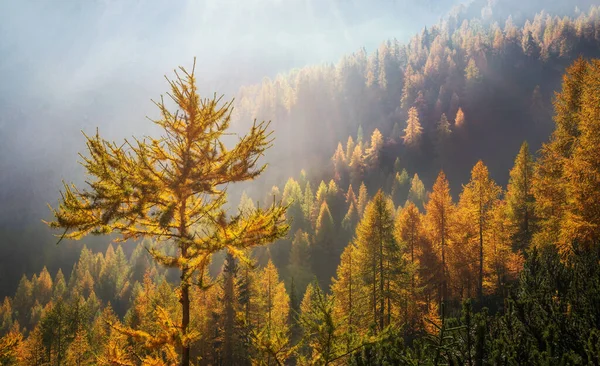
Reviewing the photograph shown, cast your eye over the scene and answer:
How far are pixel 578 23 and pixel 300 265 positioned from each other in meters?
170

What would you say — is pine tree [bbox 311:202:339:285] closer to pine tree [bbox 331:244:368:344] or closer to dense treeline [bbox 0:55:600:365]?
dense treeline [bbox 0:55:600:365]

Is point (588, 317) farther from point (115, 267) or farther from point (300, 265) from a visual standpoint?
point (115, 267)

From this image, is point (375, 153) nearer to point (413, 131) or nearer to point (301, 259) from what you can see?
point (413, 131)

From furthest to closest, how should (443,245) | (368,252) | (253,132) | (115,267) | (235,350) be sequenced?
(115,267) < (235,350) < (443,245) < (368,252) < (253,132)

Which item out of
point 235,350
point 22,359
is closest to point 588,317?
point 235,350

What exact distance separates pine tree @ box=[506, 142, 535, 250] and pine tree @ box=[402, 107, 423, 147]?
7529 centimetres

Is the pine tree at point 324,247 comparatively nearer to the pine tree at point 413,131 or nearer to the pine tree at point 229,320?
the pine tree at point 229,320

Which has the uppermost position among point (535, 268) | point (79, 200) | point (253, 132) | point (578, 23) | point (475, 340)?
point (578, 23)

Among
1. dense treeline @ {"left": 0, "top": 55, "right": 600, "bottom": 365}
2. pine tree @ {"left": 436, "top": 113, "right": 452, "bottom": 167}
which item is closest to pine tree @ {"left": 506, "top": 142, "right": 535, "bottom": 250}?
dense treeline @ {"left": 0, "top": 55, "right": 600, "bottom": 365}

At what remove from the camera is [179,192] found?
7379mm

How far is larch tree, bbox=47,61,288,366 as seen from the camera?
6672 millimetres

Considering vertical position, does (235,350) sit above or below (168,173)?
below

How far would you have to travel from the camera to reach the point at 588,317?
609 cm

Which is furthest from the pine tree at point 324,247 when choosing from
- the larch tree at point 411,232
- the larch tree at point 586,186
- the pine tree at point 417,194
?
the larch tree at point 586,186
